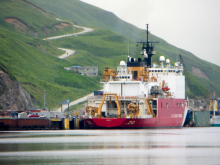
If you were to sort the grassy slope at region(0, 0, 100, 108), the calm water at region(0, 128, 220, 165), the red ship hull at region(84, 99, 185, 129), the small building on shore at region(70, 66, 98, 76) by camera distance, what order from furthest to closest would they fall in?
the small building on shore at region(70, 66, 98, 76) → the grassy slope at region(0, 0, 100, 108) → the red ship hull at region(84, 99, 185, 129) → the calm water at region(0, 128, 220, 165)

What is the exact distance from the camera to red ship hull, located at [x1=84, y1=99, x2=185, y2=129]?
214 ft

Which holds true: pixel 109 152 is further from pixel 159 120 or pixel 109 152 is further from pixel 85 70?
pixel 85 70

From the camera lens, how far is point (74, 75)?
159m

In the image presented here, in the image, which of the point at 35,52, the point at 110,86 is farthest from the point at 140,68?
the point at 35,52

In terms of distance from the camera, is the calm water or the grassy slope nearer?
the calm water

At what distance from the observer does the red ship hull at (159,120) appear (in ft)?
214

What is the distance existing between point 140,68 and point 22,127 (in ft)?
72.6

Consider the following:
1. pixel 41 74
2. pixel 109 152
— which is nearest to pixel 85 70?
pixel 41 74

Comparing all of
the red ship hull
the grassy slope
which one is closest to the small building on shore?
the grassy slope

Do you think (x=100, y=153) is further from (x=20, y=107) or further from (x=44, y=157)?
(x=20, y=107)

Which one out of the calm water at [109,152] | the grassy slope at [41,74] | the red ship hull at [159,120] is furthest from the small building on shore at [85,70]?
the calm water at [109,152]

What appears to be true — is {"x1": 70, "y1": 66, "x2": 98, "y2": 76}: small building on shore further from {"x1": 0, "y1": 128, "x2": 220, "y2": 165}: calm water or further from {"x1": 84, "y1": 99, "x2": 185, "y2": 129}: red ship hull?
{"x1": 0, "y1": 128, "x2": 220, "y2": 165}: calm water

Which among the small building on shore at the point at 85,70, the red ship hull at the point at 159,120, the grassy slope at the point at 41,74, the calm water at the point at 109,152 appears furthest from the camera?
the small building on shore at the point at 85,70

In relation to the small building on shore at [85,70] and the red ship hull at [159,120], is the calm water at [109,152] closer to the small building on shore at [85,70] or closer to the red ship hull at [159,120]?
the red ship hull at [159,120]
